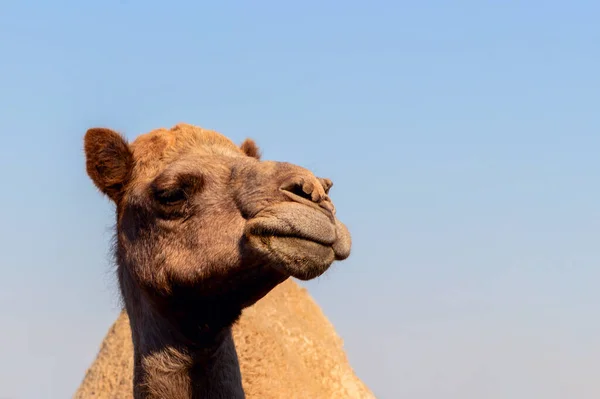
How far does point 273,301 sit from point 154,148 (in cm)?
307

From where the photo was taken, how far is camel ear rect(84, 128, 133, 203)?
7316 mm

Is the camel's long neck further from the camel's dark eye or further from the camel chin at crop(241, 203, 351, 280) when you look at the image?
the camel chin at crop(241, 203, 351, 280)

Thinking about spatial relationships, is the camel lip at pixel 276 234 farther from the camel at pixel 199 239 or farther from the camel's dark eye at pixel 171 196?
the camel's dark eye at pixel 171 196

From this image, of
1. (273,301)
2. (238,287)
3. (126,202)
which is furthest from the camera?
(273,301)

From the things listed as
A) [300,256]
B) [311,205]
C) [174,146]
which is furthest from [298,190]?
[174,146]

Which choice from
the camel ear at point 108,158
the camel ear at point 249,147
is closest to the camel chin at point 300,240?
the camel ear at point 108,158

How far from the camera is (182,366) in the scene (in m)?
6.75

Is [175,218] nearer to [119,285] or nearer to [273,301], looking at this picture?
[119,285]

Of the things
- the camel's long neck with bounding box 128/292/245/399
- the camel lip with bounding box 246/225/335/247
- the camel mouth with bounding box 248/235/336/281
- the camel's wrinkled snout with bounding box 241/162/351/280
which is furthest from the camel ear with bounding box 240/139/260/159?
the camel mouth with bounding box 248/235/336/281

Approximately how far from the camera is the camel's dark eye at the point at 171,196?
22.1 feet

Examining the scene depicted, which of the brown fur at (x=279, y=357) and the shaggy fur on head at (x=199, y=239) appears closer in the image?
the shaggy fur on head at (x=199, y=239)

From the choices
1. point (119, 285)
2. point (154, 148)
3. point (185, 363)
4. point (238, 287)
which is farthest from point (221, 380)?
point (154, 148)

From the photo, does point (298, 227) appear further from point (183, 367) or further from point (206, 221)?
point (183, 367)

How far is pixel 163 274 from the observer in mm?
6699
